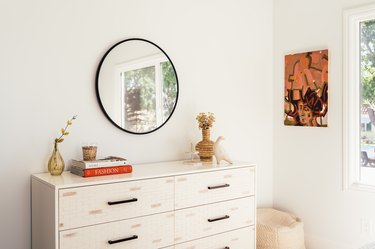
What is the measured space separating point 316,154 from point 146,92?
1.55 metres

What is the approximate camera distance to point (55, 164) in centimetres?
231

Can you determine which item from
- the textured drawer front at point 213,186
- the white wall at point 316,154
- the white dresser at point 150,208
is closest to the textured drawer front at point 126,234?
the white dresser at point 150,208

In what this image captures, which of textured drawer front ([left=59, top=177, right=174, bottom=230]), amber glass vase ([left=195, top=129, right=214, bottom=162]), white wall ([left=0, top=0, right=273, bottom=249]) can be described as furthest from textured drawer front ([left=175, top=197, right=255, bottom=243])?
white wall ([left=0, top=0, right=273, bottom=249])

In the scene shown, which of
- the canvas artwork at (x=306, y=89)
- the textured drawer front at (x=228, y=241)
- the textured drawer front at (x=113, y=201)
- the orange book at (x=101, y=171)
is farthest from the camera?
the canvas artwork at (x=306, y=89)

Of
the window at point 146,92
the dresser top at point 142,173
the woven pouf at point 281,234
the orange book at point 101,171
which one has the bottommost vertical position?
the woven pouf at point 281,234

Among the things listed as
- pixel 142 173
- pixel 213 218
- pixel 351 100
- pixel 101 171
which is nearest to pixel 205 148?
pixel 213 218

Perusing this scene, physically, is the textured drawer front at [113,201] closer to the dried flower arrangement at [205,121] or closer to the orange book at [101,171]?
the orange book at [101,171]

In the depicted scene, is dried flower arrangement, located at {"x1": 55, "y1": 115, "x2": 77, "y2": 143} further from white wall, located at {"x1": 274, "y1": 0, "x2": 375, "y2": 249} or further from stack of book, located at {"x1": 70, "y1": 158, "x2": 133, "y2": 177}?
white wall, located at {"x1": 274, "y1": 0, "x2": 375, "y2": 249}

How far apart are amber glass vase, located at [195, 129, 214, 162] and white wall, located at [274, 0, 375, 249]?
96cm

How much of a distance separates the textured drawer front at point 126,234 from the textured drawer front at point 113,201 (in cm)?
4

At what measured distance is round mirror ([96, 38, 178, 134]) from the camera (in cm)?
265

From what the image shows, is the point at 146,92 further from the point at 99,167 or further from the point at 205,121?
the point at 99,167

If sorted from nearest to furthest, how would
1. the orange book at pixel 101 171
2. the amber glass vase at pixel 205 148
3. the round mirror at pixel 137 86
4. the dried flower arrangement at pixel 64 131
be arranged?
the orange book at pixel 101 171 < the dried flower arrangement at pixel 64 131 < the round mirror at pixel 137 86 < the amber glass vase at pixel 205 148

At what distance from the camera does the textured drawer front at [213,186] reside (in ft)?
8.11
